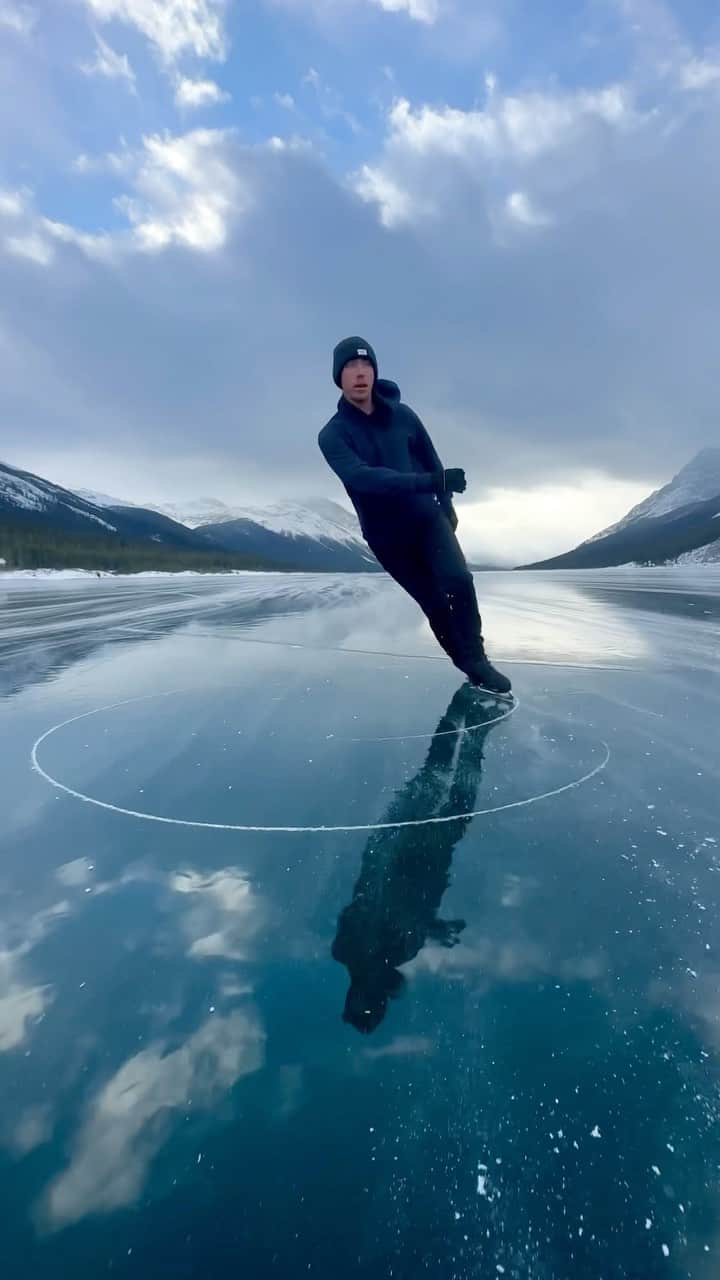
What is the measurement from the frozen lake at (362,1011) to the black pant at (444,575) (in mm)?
1929

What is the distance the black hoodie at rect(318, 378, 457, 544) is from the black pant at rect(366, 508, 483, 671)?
0.38 feet

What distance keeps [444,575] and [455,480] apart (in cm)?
82

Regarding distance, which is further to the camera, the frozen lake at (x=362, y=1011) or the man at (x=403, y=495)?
the man at (x=403, y=495)

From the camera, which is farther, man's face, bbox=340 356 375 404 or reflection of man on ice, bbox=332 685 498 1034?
man's face, bbox=340 356 375 404

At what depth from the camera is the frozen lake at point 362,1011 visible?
1.12 metres

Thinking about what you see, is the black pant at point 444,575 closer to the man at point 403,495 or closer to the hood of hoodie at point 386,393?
the man at point 403,495

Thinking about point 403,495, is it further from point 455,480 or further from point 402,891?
point 402,891

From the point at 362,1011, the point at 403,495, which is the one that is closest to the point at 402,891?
the point at 362,1011

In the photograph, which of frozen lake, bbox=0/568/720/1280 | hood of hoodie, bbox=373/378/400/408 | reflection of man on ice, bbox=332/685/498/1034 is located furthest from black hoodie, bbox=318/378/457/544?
reflection of man on ice, bbox=332/685/498/1034

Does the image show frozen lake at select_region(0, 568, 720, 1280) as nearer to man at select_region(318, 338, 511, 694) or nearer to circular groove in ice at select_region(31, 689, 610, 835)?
circular groove in ice at select_region(31, 689, 610, 835)

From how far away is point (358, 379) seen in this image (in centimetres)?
516

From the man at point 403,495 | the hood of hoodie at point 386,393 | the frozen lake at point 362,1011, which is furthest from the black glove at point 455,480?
the frozen lake at point 362,1011

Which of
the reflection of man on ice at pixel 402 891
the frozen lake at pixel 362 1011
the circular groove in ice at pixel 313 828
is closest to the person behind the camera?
the frozen lake at pixel 362 1011

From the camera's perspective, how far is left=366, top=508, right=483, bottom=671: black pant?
217 inches
